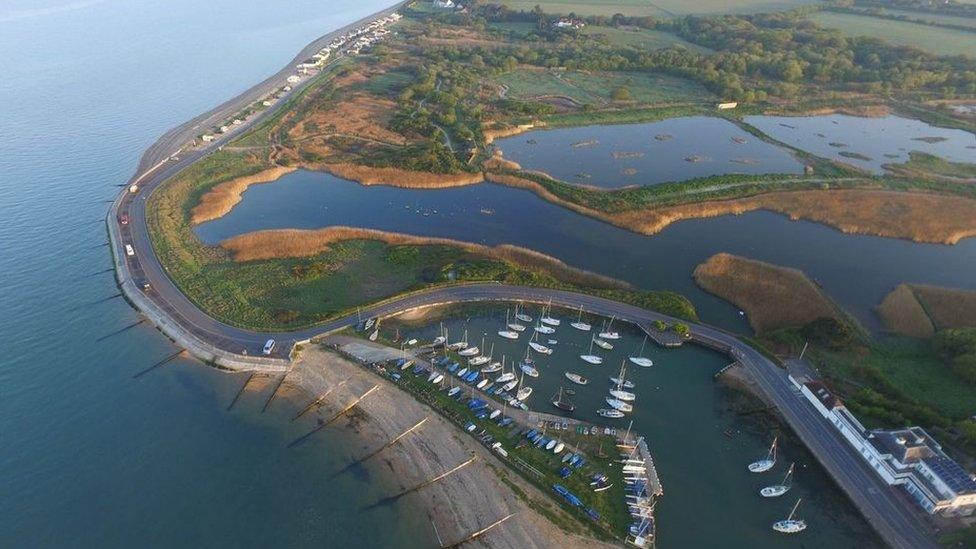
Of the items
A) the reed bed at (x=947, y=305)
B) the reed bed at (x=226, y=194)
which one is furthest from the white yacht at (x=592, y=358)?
the reed bed at (x=226, y=194)

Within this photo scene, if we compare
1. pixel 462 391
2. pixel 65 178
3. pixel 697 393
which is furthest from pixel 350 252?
pixel 65 178

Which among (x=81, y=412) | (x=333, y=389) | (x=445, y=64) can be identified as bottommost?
(x=81, y=412)

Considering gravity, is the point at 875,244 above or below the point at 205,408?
above

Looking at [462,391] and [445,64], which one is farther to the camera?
[445,64]

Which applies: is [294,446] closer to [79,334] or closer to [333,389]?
[333,389]

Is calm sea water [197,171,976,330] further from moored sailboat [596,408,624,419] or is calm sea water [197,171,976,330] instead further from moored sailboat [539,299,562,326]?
moored sailboat [596,408,624,419]

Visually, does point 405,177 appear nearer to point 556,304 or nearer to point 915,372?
point 556,304
